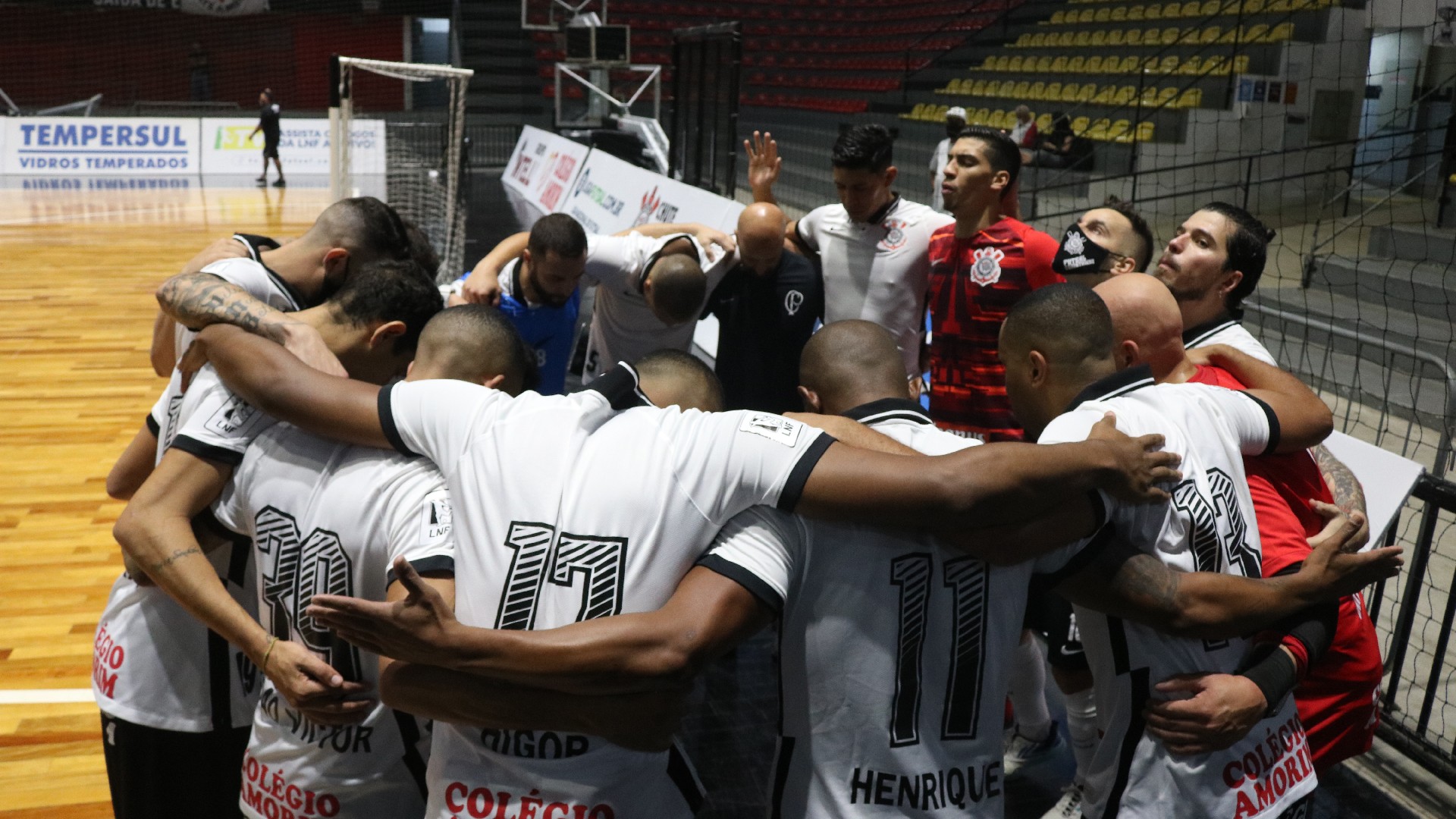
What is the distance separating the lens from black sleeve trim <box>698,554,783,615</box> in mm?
1815

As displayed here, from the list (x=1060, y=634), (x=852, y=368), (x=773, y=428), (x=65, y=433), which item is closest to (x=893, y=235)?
(x=1060, y=634)

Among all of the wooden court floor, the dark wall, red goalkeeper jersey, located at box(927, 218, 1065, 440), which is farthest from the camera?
the dark wall

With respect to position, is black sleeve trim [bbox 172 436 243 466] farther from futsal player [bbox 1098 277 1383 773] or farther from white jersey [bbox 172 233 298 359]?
futsal player [bbox 1098 277 1383 773]

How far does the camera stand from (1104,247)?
3.63 meters

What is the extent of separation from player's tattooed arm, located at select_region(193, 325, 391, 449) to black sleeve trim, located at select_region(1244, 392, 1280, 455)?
72.9 inches

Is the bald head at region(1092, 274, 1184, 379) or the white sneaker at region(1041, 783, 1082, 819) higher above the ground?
the bald head at region(1092, 274, 1184, 379)

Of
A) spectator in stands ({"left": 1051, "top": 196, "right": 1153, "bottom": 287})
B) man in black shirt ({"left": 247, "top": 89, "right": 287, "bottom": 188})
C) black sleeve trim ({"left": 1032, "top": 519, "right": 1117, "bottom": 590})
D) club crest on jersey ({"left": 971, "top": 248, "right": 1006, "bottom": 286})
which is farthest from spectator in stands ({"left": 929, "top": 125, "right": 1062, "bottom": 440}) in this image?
man in black shirt ({"left": 247, "top": 89, "right": 287, "bottom": 188})

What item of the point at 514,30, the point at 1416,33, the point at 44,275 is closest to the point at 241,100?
the point at 514,30

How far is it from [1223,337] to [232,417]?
2.50m

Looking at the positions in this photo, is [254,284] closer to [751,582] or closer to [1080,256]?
[751,582]

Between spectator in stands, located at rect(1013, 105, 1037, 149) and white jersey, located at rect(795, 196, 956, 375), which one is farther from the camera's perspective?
spectator in stands, located at rect(1013, 105, 1037, 149)

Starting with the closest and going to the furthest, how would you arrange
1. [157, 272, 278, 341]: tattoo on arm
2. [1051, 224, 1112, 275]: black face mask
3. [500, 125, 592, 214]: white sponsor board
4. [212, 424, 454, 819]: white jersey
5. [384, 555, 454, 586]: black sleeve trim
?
[384, 555, 454, 586]: black sleeve trim, [212, 424, 454, 819]: white jersey, [157, 272, 278, 341]: tattoo on arm, [1051, 224, 1112, 275]: black face mask, [500, 125, 592, 214]: white sponsor board

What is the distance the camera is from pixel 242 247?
3.23m

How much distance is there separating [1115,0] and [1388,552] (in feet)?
52.7
